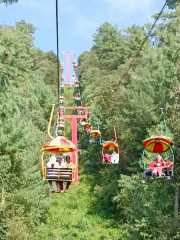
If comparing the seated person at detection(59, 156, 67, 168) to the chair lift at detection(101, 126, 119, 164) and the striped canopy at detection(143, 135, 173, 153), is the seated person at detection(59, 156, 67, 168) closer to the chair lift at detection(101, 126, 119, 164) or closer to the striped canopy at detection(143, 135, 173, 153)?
the striped canopy at detection(143, 135, 173, 153)

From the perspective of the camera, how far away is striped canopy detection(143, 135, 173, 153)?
11.0m

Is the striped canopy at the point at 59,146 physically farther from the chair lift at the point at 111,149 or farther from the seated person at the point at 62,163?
the chair lift at the point at 111,149

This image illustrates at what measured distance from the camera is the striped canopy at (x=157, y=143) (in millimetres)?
11003

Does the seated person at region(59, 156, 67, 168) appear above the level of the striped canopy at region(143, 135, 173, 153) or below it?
below

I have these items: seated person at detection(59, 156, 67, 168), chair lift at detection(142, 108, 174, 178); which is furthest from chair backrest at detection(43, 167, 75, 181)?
chair lift at detection(142, 108, 174, 178)

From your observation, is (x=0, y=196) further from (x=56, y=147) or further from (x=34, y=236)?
(x=56, y=147)

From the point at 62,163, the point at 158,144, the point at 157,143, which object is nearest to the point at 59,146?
the point at 62,163

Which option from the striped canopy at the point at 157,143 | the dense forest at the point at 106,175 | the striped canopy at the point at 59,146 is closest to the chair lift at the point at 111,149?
the dense forest at the point at 106,175

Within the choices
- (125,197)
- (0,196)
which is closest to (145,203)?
(125,197)

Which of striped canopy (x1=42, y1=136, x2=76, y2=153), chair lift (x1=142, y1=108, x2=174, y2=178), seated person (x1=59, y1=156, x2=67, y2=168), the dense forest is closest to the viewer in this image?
striped canopy (x1=42, y1=136, x2=76, y2=153)

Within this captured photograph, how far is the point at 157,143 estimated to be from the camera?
11367mm

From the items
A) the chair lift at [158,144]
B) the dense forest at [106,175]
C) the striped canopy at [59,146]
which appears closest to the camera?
the striped canopy at [59,146]

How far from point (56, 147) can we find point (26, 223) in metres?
12.3

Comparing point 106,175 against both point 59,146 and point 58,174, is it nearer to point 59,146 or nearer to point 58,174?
point 58,174
